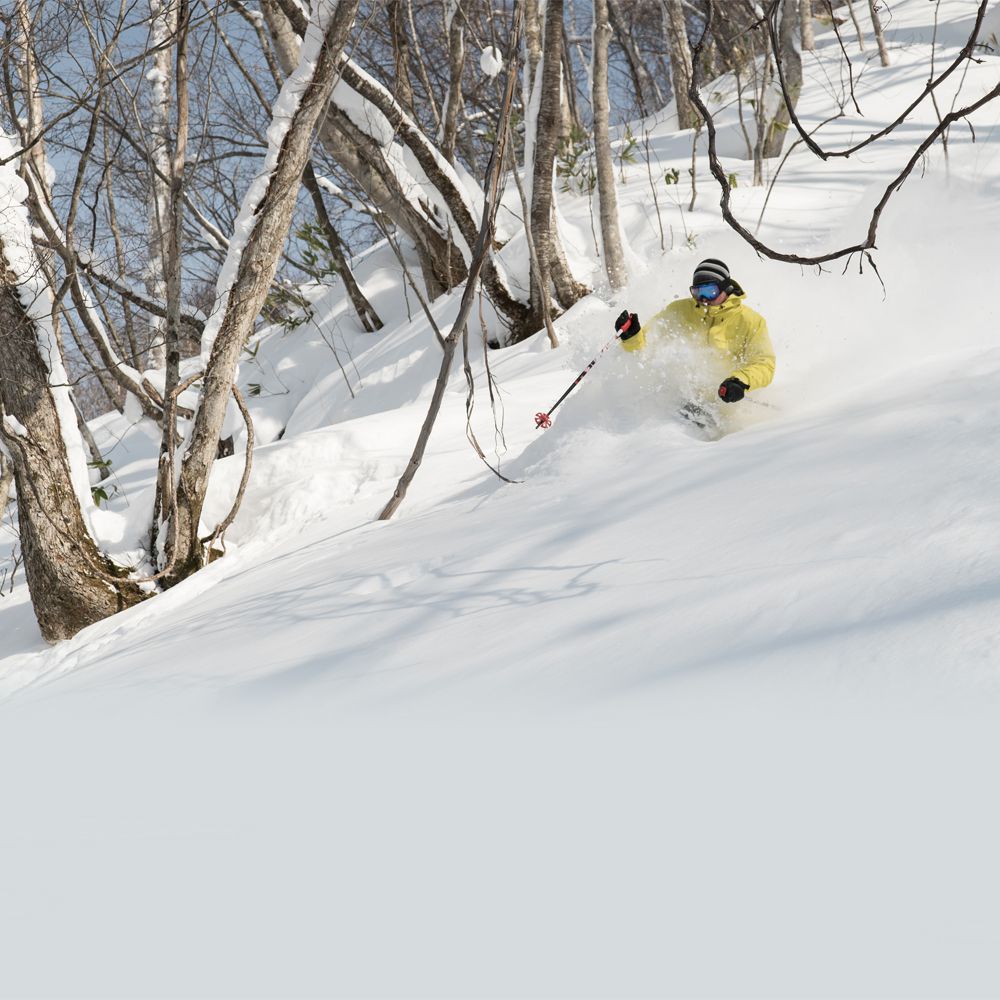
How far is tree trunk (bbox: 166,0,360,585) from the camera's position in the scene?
5043 millimetres

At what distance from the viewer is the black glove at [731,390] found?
4.12 m

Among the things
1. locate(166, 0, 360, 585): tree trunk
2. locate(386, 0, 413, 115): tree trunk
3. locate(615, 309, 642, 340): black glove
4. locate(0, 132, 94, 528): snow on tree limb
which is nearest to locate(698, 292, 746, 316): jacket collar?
locate(615, 309, 642, 340): black glove

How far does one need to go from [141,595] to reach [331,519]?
125cm

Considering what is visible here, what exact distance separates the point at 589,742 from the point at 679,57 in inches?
505

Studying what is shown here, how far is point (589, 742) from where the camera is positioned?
1.72 metres

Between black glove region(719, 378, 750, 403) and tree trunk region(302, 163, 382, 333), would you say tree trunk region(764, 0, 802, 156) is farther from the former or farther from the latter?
black glove region(719, 378, 750, 403)

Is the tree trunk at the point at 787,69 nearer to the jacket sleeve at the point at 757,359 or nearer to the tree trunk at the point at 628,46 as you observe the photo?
the jacket sleeve at the point at 757,359

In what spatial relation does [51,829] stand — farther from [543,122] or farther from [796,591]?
[543,122]

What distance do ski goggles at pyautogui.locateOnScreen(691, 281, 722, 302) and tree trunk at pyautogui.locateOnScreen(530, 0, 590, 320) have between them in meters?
2.74

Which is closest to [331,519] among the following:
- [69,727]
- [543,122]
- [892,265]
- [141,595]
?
[141,595]

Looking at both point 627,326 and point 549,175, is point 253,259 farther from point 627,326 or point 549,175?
point 549,175

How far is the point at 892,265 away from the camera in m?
5.63

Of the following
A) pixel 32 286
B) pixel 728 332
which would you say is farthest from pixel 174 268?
pixel 728 332

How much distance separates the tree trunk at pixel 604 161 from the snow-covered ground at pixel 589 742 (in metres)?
4.23
